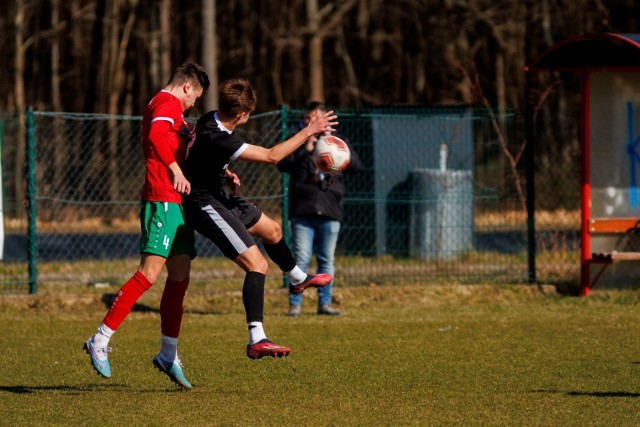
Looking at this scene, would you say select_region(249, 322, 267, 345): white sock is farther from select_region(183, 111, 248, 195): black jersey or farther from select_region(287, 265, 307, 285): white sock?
select_region(183, 111, 248, 195): black jersey

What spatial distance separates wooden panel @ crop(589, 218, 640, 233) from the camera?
13.6 m

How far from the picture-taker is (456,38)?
40.3m

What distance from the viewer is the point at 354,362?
9258 millimetres

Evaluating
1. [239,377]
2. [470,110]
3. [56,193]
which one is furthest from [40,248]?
[239,377]

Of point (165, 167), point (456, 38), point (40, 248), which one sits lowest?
point (40, 248)

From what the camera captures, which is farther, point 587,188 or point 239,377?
point 587,188

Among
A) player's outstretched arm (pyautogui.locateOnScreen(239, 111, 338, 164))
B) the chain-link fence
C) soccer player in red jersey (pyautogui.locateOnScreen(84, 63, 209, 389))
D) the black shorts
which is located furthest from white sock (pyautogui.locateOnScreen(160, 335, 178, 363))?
the chain-link fence

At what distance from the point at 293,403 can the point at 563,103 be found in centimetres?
3366

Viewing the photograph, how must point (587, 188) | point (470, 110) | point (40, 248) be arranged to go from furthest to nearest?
1. point (40, 248)
2. point (470, 110)
3. point (587, 188)

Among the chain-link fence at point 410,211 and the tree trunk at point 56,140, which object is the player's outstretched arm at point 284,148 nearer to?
the chain-link fence at point 410,211

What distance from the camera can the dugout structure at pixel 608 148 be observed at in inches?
537

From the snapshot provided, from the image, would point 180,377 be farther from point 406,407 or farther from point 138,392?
point 406,407

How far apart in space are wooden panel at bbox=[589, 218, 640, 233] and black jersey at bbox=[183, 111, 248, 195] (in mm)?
6753

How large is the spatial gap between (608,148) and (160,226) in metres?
7.37
